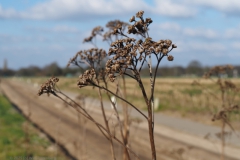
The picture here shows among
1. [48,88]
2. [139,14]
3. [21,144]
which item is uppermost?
[139,14]

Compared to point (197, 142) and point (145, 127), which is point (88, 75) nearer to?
point (197, 142)

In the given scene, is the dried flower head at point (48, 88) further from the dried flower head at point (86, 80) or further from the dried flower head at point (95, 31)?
the dried flower head at point (95, 31)

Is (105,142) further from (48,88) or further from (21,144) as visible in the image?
(48,88)

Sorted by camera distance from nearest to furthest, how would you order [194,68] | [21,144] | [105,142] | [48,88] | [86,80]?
[86,80] → [48,88] → [21,144] → [105,142] → [194,68]

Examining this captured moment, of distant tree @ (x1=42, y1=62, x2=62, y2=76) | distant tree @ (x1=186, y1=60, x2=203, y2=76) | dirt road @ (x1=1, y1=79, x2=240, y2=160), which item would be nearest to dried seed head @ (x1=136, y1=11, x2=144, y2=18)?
distant tree @ (x1=42, y1=62, x2=62, y2=76)

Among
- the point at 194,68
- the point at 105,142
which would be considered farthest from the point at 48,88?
the point at 194,68

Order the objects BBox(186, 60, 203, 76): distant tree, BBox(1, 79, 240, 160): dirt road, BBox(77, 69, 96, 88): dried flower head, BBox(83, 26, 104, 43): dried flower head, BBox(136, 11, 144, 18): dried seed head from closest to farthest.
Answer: BBox(77, 69, 96, 88): dried flower head → BBox(136, 11, 144, 18): dried seed head → BBox(83, 26, 104, 43): dried flower head → BBox(1, 79, 240, 160): dirt road → BBox(186, 60, 203, 76): distant tree

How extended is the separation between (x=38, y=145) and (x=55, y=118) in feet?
38.4

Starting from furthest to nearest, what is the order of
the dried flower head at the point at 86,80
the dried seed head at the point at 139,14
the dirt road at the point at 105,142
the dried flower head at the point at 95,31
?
the dirt road at the point at 105,142 < the dried flower head at the point at 95,31 < the dried seed head at the point at 139,14 < the dried flower head at the point at 86,80

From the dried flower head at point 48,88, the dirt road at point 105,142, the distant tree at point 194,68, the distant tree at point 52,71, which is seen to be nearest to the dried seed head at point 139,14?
the dried flower head at point 48,88

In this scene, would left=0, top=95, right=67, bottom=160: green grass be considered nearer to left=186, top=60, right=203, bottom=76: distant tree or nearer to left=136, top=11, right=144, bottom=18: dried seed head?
left=136, top=11, right=144, bottom=18: dried seed head

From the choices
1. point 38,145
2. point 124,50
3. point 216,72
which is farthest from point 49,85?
point 38,145

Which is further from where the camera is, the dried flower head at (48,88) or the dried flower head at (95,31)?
the dried flower head at (95,31)

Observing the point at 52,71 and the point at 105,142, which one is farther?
the point at 105,142
